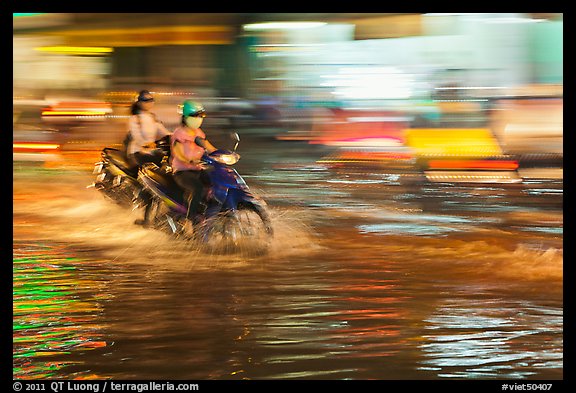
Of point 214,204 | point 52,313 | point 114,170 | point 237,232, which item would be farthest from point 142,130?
point 52,313

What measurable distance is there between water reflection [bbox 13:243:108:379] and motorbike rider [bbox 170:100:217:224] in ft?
4.50

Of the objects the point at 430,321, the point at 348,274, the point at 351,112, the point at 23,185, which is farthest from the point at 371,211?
the point at 23,185

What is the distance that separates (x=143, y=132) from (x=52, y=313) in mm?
3452

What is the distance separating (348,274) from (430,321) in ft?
5.58

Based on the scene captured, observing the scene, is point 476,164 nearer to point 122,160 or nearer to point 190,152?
point 122,160

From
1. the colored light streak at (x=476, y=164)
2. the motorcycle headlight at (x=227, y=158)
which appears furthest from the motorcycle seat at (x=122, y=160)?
the colored light streak at (x=476, y=164)

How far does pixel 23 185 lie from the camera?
14867mm

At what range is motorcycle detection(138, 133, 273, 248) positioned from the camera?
8.70 meters

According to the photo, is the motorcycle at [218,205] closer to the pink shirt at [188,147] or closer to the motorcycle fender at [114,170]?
the pink shirt at [188,147]

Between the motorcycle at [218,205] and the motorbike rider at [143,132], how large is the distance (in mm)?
292

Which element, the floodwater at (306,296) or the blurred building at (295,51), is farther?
the blurred building at (295,51)

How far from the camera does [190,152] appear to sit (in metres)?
8.84

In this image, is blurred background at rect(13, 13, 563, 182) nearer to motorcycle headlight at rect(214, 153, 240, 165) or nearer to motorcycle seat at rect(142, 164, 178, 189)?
motorcycle seat at rect(142, 164, 178, 189)

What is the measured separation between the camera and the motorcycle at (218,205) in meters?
8.70
